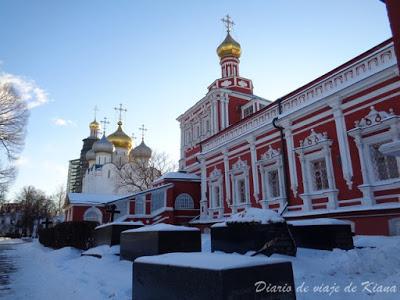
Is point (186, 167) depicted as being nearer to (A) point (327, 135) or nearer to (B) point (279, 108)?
(B) point (279, 108)

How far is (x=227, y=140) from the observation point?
18922 millimetres

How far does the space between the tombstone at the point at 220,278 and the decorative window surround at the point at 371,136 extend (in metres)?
8.34

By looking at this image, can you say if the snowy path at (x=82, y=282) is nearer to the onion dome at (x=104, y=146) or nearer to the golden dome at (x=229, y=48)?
the golden dome at (x=229, y=48)

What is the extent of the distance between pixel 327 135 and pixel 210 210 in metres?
9.59

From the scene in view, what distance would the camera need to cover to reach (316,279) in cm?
566

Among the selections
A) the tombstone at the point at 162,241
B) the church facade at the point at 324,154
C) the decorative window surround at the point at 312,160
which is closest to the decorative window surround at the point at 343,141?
the church facade at the point at 324,154

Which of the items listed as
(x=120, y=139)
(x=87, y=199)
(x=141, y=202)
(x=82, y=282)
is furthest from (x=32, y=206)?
(x=82, y=282)

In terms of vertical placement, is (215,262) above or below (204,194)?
below

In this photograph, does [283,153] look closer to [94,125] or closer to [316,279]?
[316,279]

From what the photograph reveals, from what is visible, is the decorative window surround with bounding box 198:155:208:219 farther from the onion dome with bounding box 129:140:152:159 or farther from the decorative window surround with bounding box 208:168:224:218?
the onion dome with bounding box 129:140:152:159

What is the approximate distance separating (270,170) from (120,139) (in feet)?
122

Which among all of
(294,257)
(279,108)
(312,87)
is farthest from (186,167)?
(294,257)

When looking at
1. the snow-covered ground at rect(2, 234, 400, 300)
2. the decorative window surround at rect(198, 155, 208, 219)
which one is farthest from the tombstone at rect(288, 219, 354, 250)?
the decorative window surround at rect(198, 155, 208, 219)

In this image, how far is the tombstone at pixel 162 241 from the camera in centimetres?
820
